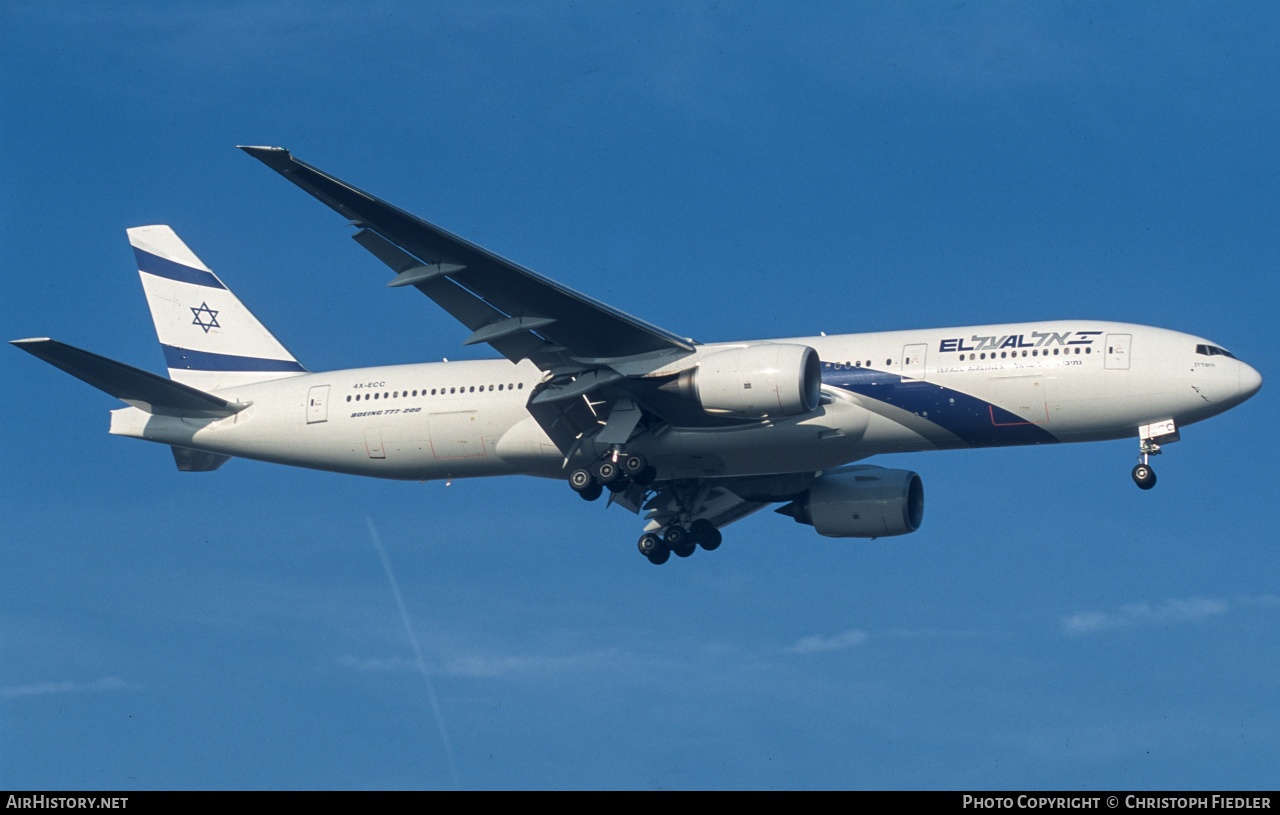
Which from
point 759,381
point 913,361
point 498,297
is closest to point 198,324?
point 498,297

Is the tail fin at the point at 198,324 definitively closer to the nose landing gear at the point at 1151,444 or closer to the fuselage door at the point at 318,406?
the fuselage door at the point at 318,406

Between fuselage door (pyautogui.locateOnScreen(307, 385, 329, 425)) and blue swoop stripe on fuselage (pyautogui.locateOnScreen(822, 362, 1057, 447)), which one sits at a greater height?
fuselage door (pyautogui.locateOnScreen(307, 385, 329, 425))

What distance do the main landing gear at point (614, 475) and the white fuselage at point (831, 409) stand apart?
1.41ft

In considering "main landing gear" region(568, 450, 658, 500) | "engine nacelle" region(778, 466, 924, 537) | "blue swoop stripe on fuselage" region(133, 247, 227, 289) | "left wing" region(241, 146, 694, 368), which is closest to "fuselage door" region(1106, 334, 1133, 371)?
"engine nacelle" region(778, 466, 924, 537)

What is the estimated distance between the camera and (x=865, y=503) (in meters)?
35.6

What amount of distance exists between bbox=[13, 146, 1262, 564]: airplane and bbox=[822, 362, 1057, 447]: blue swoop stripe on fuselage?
1.7 inches

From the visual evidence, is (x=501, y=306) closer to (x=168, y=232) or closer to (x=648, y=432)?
(x=648, y=432)

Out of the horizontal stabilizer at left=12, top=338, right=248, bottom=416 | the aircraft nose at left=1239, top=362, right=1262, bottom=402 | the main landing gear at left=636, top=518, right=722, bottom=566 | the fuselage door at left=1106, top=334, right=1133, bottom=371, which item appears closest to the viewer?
the aircraft nose at left=1239, top=362, right=1262, bottom=402

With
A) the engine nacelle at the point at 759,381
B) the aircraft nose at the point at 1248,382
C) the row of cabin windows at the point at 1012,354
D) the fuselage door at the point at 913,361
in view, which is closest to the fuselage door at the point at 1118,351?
the row of cabin windows at the point at 1012,354

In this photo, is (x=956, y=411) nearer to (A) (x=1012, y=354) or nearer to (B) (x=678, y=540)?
(A) (x=1012, y=354)

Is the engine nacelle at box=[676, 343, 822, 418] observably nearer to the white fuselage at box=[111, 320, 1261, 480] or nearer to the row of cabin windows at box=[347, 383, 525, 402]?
the white fuselage at box=[111, 320, 1261, 480]

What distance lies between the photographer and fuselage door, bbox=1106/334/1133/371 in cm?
2967

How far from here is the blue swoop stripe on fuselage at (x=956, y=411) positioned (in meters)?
30.3

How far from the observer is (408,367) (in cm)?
3550
